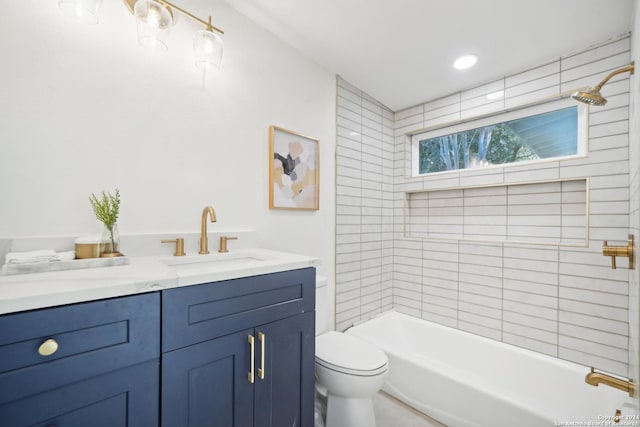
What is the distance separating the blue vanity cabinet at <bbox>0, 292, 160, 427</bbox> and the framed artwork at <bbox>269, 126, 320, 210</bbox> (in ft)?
3.60

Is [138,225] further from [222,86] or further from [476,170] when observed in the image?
[476,170]

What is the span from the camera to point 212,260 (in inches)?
55.6

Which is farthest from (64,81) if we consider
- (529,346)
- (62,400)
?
(529,346)

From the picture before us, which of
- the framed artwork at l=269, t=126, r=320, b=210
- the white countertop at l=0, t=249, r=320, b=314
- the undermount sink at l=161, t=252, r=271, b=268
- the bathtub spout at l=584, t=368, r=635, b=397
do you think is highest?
the framed artwork at l=269, t=126, r=320, b=210

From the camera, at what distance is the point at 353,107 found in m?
2.40

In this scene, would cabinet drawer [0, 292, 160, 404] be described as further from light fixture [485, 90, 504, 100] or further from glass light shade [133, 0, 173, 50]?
light fixture [485, 90, 504, 100]

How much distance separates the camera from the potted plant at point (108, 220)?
3.65 ft

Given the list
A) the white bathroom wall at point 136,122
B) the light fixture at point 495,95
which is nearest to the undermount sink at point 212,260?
the white bathroom wall at point 136,122

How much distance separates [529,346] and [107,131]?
9.52ft

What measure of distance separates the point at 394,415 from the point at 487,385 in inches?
26.9

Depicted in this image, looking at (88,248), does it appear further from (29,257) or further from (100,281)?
(100,281)

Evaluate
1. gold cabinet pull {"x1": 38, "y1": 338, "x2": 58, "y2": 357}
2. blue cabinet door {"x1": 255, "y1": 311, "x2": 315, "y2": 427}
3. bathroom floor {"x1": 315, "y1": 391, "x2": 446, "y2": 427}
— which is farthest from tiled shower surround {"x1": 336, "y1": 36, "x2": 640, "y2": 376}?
gold cabinet pull {"x1": 38, "y1": 338, "x2": 58, "y2": 357}

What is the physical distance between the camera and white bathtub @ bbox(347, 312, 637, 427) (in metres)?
1.44

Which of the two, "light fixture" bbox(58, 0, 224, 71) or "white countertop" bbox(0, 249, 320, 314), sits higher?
"light fixture" bbox(58, 0, 224, 71)
